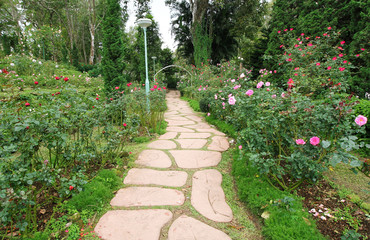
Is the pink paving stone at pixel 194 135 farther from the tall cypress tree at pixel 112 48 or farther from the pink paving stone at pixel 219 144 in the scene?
the tall cypress tree at pixel 112 48

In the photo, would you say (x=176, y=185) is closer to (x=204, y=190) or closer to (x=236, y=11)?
(x=204, y=190)

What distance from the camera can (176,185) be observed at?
2.01 m

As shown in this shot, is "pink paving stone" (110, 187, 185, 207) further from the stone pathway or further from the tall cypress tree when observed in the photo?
the tall cypress tree

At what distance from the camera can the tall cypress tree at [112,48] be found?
15.7 ft

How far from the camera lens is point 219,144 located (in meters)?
3.18

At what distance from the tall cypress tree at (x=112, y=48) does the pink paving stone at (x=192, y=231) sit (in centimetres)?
406

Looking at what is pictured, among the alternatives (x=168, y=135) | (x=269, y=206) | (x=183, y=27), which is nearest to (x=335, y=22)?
(x=168, y=135)

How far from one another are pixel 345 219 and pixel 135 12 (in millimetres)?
21328

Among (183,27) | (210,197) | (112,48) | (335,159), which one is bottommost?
(210,197)

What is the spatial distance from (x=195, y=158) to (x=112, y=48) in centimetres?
367

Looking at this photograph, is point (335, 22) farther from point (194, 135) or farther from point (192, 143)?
point (192, 143)

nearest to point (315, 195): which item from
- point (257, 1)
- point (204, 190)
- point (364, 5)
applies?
point (204, 190)

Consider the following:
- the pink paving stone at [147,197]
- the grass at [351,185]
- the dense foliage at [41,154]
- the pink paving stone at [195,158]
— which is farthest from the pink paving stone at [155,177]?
the grass at [351,185]

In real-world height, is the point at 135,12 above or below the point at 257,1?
above
